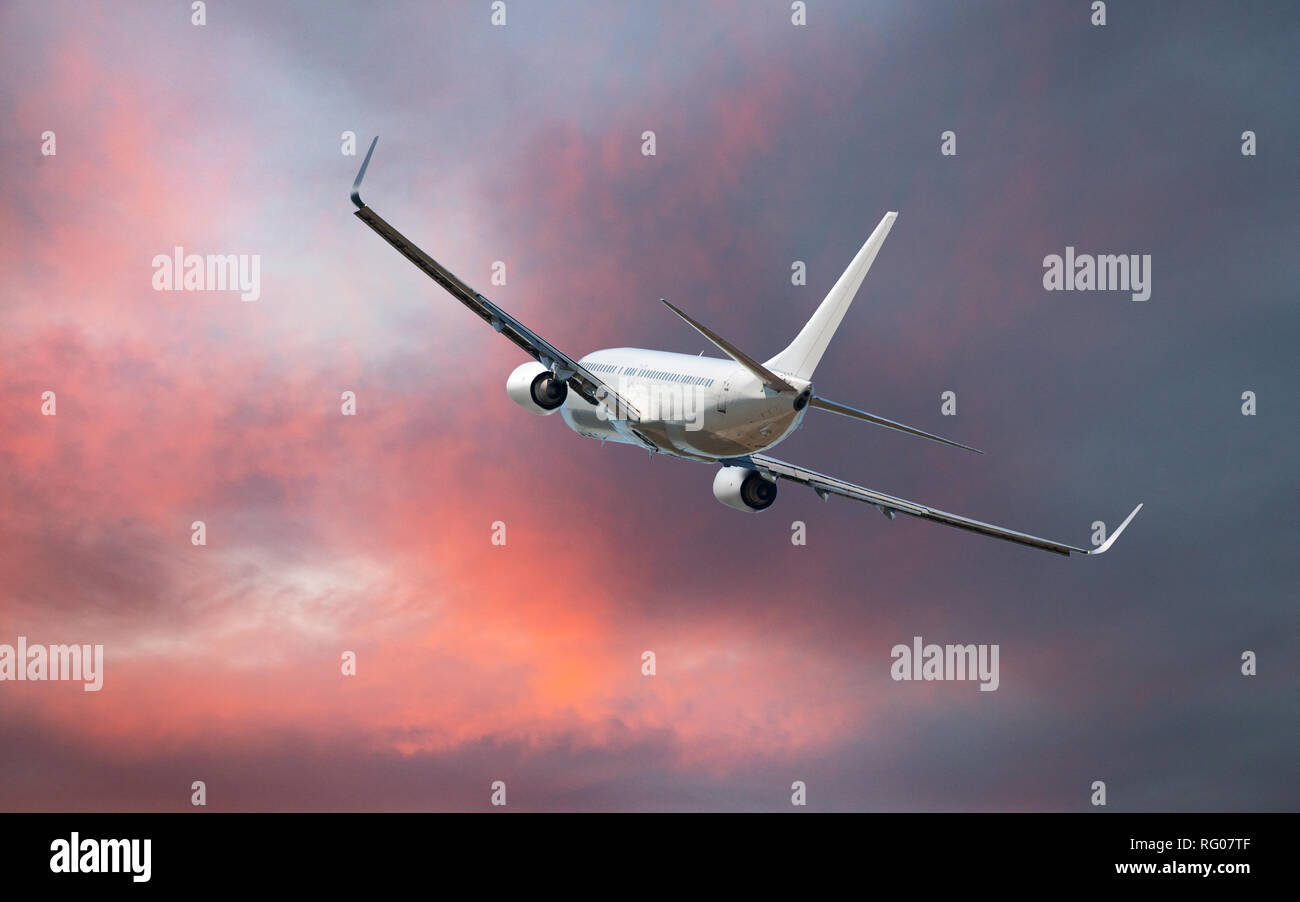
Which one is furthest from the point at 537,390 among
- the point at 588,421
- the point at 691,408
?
the point at 691,408

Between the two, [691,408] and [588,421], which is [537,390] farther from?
[691,408]

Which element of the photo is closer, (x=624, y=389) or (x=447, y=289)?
(x=447, y=289)

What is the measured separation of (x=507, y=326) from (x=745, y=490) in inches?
518

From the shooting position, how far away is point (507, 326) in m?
50.6

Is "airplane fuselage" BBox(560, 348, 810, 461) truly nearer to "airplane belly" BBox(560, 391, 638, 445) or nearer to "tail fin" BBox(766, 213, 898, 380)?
"airplane belly" BBox(560, 391, 638, 445)

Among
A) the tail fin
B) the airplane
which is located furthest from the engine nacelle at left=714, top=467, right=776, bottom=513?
the tail fin

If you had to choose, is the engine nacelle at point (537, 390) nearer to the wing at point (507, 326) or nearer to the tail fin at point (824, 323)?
the wing at point (507, 326)

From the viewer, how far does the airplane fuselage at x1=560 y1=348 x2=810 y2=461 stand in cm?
4953
